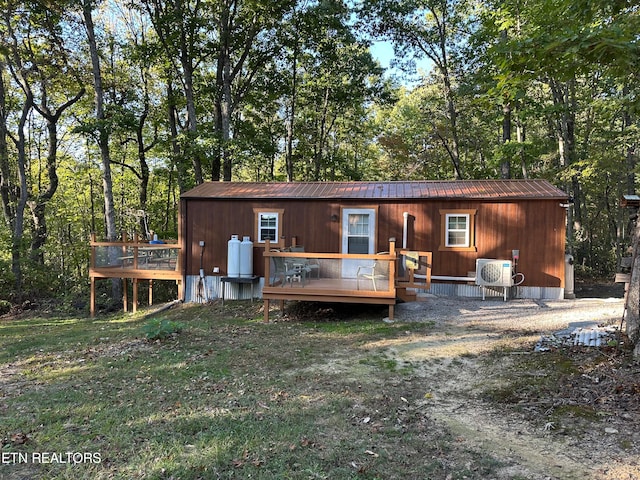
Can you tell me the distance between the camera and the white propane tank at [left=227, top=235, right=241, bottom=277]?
11.0 meters

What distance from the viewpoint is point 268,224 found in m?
11.4

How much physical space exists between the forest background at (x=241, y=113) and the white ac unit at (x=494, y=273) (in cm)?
578

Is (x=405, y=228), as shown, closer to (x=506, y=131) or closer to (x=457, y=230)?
(x=457, y=230)

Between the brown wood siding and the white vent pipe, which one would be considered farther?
the white vent pipe

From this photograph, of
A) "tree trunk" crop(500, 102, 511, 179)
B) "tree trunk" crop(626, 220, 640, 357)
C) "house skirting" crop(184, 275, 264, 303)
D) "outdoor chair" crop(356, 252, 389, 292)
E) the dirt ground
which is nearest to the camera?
the dirt ground

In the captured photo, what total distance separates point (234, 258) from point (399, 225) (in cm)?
455

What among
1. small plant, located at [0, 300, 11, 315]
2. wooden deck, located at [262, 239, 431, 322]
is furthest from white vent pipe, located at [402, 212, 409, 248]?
small plant, located at [0, 300, 11, 315]

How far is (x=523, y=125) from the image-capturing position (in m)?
19.2

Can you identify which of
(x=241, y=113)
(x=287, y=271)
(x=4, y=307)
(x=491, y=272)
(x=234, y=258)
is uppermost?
(x=241, y=113)

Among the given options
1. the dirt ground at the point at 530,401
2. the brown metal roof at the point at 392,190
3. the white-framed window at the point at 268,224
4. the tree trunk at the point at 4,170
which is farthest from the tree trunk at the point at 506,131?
the tree trunk at the point at 4,170

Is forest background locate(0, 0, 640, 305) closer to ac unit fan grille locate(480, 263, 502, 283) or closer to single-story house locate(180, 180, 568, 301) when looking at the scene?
single-story house locate(180, 180, 568, 301)

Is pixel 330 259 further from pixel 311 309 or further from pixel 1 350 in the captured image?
pixel 1 350

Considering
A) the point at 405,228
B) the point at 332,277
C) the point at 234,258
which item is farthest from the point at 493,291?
the point at 234,258

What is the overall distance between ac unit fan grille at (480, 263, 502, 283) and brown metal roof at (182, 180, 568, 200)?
5.59ft
